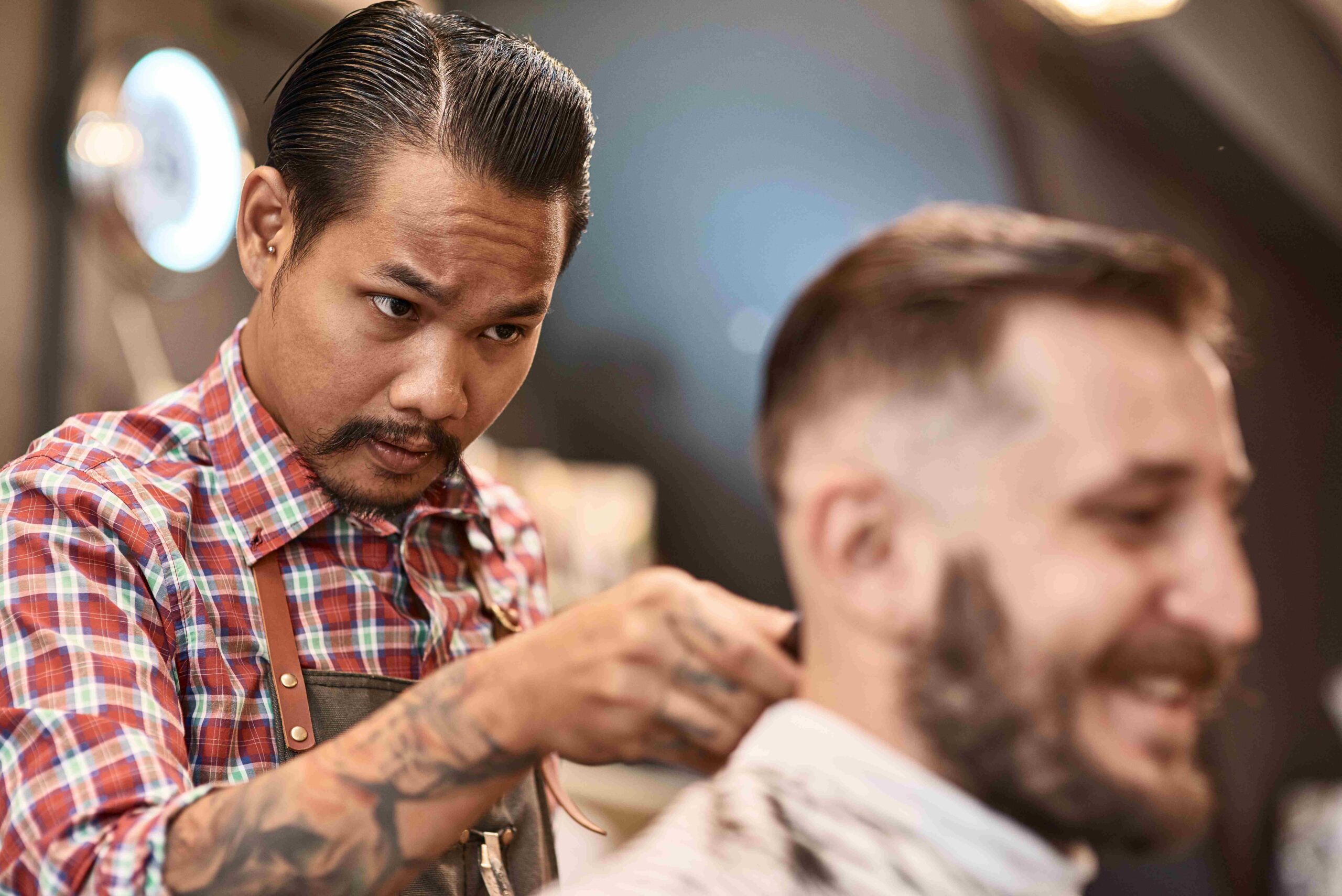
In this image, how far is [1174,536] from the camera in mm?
958

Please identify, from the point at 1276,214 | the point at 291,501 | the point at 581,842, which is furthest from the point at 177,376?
the point at 1276,214

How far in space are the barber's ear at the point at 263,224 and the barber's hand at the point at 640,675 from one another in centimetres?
64

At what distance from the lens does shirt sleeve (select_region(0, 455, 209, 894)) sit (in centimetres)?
104

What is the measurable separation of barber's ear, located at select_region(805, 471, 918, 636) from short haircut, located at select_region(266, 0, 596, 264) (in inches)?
21.4

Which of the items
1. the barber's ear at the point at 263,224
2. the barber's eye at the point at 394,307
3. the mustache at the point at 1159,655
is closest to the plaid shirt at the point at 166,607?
the barber's ear at the point at 263,224

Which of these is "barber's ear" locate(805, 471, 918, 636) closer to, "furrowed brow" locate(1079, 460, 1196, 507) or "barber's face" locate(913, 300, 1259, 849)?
"barber's face" locate(913, 300, 1259, 849)

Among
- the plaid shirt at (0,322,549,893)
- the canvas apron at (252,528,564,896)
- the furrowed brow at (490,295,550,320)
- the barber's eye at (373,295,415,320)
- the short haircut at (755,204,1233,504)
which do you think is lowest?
the canvas apron at (252,528,564,896)

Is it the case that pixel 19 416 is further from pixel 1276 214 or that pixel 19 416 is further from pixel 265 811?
pixel 1276 214

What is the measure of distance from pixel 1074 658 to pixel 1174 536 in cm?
14

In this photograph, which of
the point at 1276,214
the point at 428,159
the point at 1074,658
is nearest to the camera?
the point at 1074,658

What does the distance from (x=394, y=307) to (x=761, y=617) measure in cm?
56

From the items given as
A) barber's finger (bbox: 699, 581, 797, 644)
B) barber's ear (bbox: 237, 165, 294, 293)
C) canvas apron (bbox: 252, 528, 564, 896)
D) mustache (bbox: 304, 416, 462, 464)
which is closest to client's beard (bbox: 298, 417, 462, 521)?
mustache (bbox: 304, 416, 462, 464)

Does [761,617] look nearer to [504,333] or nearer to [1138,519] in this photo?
[1138,519]

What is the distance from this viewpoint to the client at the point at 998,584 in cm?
95
